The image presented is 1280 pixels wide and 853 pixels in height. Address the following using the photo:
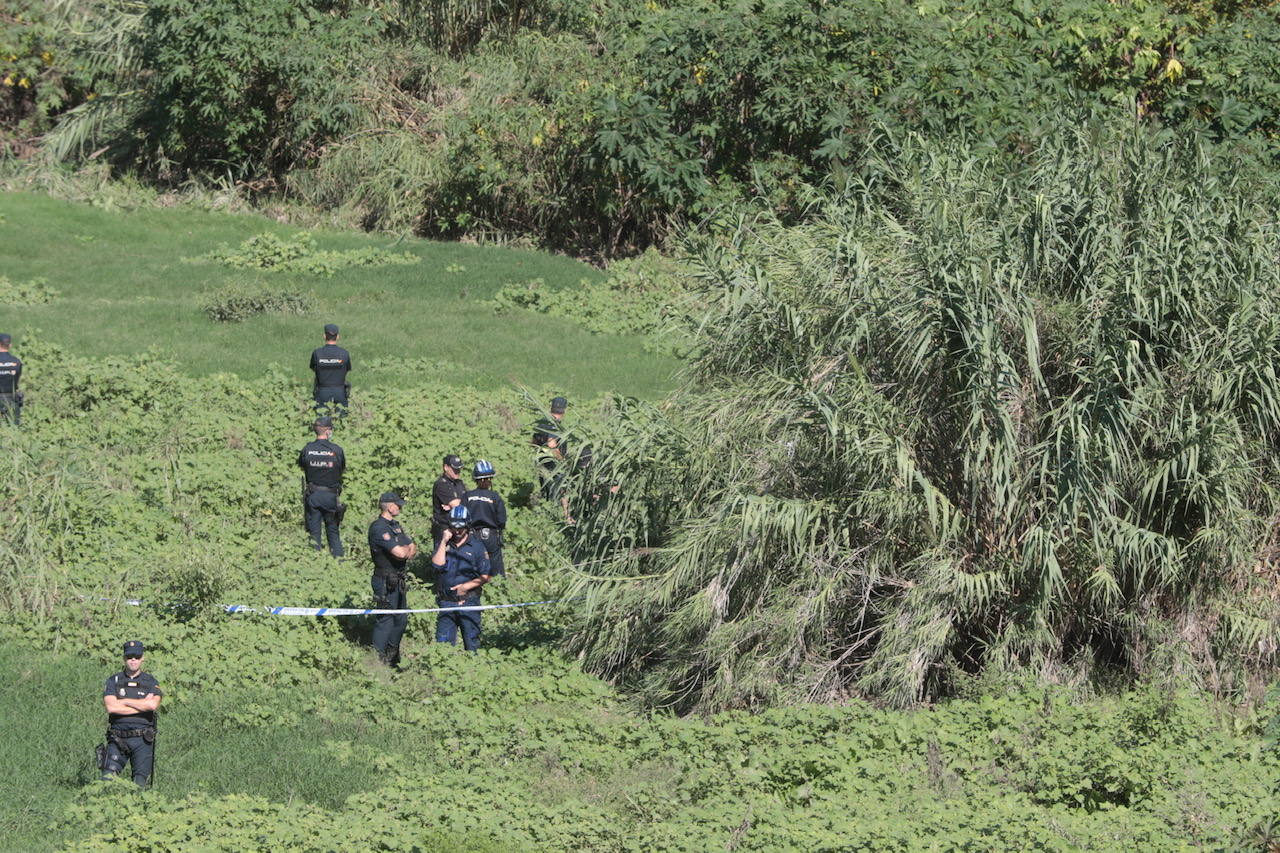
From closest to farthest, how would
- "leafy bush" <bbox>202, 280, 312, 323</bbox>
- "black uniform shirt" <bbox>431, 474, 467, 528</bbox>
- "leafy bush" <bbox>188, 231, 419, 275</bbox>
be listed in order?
1. "black uniform shirt" <bbox>431, 474, 467, 528</bbox>
2. "leafy bush" <bbox>202, 280, 312, 323</bbox>
3. "leafy bush" <bbox>188, 231, 419, 275</bbox>

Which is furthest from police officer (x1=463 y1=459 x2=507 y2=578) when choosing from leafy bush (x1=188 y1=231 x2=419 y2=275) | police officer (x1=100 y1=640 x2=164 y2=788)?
leafy bush (x1=188 y1=231 x2=419 y2=275)

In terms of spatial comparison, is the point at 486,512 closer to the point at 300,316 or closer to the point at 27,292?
the point at 300,316

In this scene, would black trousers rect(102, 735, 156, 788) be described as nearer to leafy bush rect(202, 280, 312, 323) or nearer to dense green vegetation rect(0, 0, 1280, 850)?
dense green vegetation rect(0, 0, 1280, 850)

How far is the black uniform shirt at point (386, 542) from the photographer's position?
1434 centimetres

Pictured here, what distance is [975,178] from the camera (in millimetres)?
14242

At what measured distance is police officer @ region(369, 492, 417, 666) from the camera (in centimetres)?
1421

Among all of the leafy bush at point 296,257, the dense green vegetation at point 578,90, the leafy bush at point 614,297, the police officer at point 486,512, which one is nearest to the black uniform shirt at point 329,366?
the police officer at point 486,512

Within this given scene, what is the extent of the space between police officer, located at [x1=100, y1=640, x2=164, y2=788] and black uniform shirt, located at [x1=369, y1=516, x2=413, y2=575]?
332 cm

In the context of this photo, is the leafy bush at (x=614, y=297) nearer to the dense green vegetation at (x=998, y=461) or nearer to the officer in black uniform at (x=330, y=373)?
the officer in black uniform at (x=330, y=373)

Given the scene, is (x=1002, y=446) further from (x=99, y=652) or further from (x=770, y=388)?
(x=99, y=652)

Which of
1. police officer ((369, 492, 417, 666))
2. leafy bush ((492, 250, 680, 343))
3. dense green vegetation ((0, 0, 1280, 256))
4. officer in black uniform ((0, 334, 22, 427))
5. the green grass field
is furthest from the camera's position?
dense green vegetation ((0, 0, 1280, 256))

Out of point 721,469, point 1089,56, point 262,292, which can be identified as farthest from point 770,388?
point 1089,56

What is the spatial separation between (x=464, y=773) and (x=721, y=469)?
3724 millimetres

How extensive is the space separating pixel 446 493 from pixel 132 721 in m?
5.55
